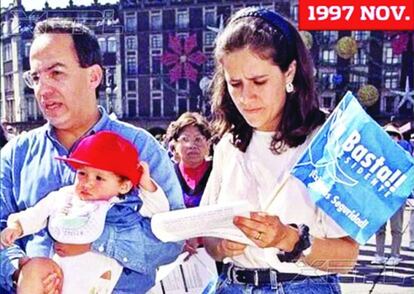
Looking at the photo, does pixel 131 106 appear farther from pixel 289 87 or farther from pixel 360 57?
pixel 360 57

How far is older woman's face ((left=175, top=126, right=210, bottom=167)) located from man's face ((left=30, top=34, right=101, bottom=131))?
30 centimetres

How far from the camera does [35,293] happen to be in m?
0.91

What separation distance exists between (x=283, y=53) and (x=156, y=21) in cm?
32

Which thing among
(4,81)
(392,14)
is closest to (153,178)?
(4,81)

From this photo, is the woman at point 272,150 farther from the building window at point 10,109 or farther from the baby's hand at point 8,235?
the building window at point 10,109

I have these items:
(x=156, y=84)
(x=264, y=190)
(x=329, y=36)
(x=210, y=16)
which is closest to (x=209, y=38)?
(x=210, y=16)

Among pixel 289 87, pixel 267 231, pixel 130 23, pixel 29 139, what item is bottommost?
pixel 267 231

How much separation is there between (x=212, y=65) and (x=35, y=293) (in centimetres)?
54

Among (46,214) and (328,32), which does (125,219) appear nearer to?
(46,214)

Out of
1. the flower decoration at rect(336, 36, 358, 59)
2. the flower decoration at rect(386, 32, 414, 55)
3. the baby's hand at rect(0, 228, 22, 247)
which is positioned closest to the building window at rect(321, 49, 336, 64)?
the flower decoration at rect(336, 36, 358, 59)

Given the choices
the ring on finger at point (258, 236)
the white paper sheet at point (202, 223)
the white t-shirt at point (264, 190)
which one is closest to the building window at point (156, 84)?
the white t-shirt at point (264, 190)

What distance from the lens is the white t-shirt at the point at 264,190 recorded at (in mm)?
922

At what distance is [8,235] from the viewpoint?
0.92m

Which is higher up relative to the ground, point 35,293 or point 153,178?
point 153,178
